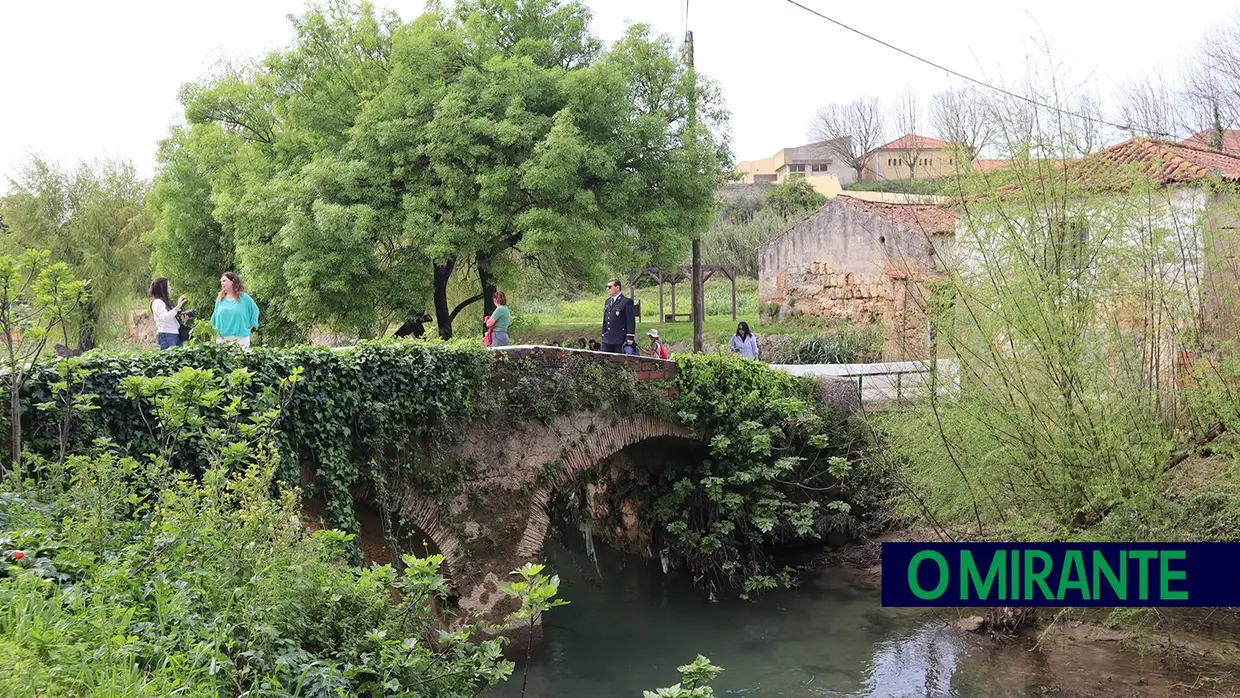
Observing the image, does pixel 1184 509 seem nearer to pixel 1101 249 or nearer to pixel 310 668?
pixel 1101 249

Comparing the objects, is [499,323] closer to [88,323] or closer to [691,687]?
[691,687]

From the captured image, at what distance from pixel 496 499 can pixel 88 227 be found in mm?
21059

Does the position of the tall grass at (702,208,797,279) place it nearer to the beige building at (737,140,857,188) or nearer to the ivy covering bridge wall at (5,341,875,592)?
the beige building at (737,140,857,188)

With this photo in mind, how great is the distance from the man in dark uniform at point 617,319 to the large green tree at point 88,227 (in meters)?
18.7

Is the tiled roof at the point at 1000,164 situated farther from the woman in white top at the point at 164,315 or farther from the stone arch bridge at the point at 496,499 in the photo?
the woman in white top at the point at 164,315

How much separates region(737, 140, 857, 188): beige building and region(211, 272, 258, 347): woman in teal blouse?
52.8 m

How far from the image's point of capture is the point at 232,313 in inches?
351

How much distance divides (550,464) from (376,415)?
2632mm

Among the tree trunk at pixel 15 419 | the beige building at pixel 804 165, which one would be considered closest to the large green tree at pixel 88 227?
Answer: the tree trunk at pixel 15 419

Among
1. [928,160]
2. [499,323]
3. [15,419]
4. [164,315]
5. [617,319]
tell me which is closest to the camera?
[15,419]

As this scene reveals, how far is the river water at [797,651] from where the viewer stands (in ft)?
33.0

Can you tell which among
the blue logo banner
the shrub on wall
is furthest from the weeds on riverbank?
the shrub on wall

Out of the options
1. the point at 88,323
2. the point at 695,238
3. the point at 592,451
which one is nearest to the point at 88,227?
the point at 88,323

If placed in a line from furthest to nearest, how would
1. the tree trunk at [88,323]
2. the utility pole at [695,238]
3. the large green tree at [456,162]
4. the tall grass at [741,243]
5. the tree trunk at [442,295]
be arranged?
the tall grass at [741,243]
the tree trunk at [88,323]
the tree trunk at [442,295]
the utility pole at [695,238]
the large green tree at [456,162]
